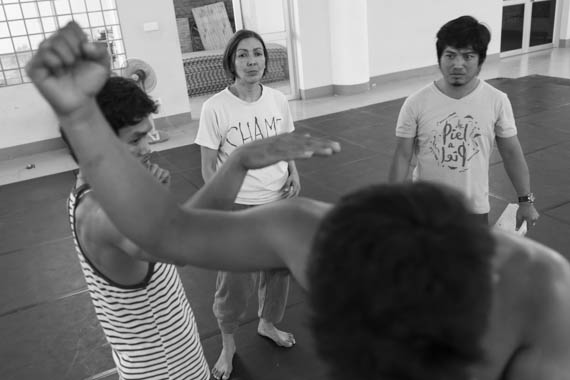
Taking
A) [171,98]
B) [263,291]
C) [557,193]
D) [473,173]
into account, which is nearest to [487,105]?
[473,173]

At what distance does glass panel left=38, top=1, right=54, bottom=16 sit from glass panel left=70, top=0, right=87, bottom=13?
258mm

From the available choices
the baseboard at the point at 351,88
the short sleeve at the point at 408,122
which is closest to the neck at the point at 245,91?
the short sleeve at the point at 408,122

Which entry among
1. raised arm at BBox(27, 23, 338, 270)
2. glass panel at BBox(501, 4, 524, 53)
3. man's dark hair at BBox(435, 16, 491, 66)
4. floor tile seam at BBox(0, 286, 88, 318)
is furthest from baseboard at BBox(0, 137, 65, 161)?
glass panel at BBox(501, 4, 524, 53)

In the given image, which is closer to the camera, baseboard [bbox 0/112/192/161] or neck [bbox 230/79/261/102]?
neck [bbox 230/79/261/102]

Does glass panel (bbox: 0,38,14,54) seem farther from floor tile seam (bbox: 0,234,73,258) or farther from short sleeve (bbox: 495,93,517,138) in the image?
short sleeve (bbox: 495,93,517,138)

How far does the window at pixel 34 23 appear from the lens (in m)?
6.17

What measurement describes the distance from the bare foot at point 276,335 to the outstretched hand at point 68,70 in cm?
226

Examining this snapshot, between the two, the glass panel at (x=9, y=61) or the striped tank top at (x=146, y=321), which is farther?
the glass panel at (x=9, y=61)

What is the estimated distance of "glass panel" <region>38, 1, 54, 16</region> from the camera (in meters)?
6.26

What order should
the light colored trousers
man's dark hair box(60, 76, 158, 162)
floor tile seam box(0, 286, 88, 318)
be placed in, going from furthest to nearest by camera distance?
floor tile seam box(0, 286, 88, 318) < the light colored trousers < man's dark hair box(60, 76, 158, 162)

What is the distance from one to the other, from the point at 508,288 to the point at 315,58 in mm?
8239

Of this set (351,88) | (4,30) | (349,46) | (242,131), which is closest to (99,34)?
(4,30)

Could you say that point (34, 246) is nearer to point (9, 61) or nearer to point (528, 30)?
point (9, 61)

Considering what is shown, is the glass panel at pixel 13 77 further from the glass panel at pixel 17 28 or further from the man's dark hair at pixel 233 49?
the man's dark hair at pixel 233 49
